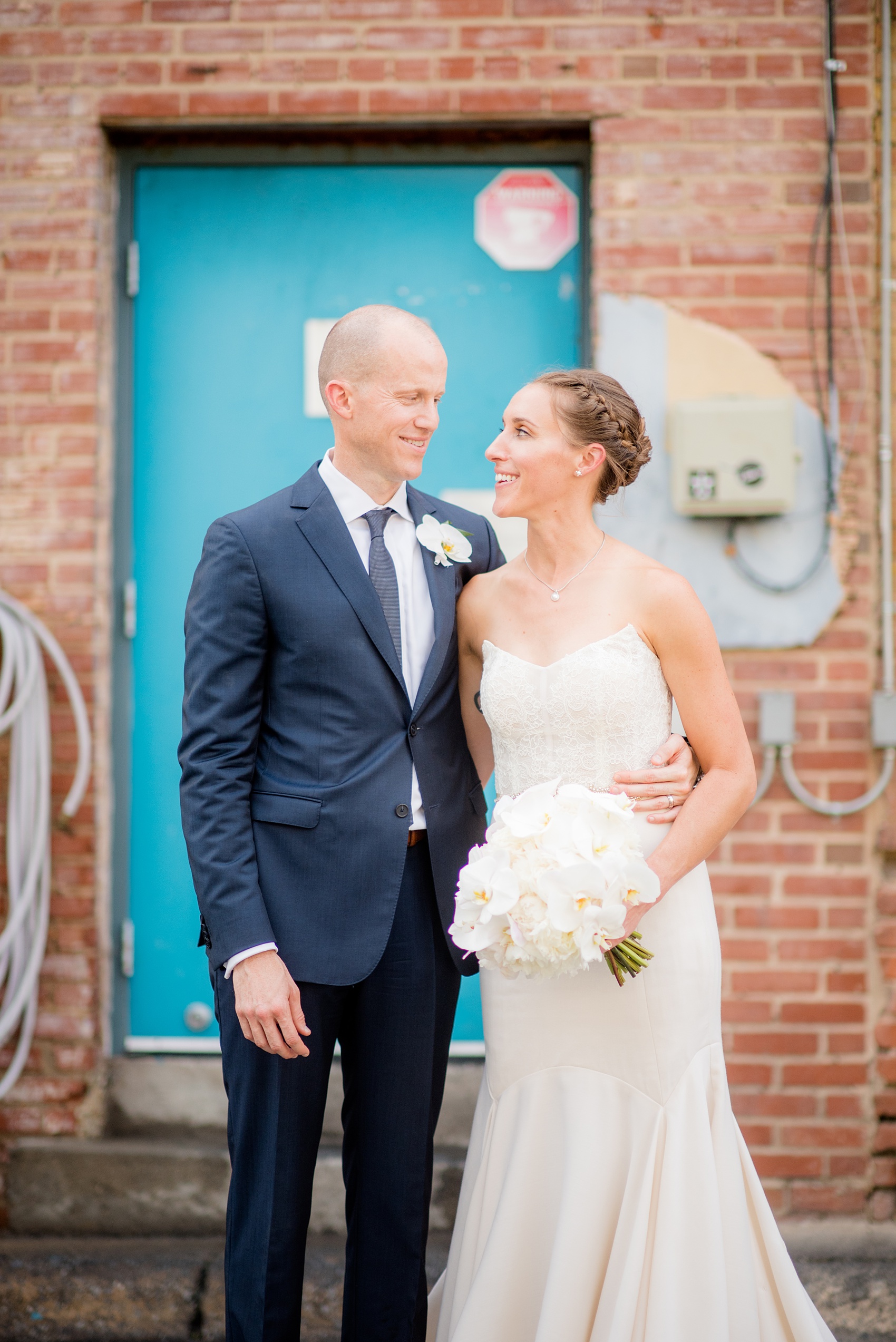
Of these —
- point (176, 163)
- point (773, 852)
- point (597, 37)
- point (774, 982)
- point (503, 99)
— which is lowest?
point (774, 982)

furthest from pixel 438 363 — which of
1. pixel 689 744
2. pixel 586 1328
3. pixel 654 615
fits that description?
pixel 586 1328

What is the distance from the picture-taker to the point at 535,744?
240 cm

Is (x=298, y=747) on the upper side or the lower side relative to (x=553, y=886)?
upper

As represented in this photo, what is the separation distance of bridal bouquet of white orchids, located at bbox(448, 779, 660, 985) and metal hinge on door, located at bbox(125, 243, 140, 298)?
2.40 meters

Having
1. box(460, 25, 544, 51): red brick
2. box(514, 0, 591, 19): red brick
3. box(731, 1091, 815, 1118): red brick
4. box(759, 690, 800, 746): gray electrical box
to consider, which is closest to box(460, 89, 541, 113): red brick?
box(460, 25, 544, 51): red brick

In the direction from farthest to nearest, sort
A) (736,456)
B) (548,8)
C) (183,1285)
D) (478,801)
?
(548,8), (736,456), (183,1285), (478,801)

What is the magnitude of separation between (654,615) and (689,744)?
292 millimetres

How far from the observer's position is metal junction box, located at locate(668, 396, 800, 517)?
11.0ft

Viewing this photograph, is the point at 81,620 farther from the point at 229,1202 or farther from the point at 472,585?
the point at 229,1202

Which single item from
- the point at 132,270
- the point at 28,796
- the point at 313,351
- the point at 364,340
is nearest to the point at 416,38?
the point at 313,351

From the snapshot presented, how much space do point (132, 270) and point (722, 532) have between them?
6.66 ft

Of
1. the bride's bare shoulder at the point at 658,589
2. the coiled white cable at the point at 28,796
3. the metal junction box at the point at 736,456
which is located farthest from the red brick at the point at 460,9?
the coiled white cable at the point at 28,796

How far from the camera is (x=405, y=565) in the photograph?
2471 millimetres

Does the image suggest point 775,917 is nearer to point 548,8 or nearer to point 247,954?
point 247,954
